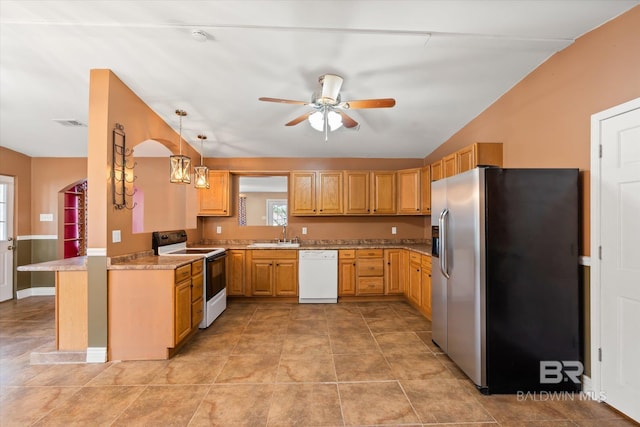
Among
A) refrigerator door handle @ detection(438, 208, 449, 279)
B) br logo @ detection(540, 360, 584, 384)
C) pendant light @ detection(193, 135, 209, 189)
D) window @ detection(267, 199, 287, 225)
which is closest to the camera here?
br logo @ detection(540, 360, 584, 384)

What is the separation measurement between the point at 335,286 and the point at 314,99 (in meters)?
2.93

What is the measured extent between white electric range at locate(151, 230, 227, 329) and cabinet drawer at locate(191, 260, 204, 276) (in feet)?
0.26

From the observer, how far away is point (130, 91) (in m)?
3.01

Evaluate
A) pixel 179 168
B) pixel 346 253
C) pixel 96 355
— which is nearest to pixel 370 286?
pixel 346 253

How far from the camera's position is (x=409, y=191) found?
4926 mm

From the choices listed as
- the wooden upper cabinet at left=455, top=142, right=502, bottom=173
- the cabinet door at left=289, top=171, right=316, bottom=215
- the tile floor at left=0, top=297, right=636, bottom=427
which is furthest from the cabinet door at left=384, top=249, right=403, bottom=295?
the wooden upper cabinet at left=455, top=142, right=502, bottom=173

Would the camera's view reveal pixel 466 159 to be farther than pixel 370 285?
No

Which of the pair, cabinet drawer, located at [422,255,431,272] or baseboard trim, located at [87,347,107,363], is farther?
cabinet drawer, located at [422,255,431,272]

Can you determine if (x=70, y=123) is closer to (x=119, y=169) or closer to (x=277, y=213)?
(x=119, y=169)

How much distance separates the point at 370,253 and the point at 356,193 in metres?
1.04

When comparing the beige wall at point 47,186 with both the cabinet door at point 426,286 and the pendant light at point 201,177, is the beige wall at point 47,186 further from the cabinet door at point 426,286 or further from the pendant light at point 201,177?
the cabinet door at point 426,286

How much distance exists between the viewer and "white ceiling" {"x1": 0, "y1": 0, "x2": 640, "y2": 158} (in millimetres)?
1986

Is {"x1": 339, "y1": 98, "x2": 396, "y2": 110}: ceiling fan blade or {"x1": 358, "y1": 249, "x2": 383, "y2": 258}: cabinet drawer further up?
{"x1": 339, "y1": 98, "x2": 396, "y2": 110}: ceiling fan blade

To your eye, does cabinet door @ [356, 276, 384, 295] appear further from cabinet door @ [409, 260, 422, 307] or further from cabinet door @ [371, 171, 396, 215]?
cabinet door @ [371, 171, 396, 215]
